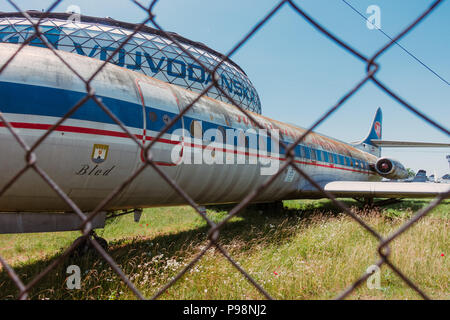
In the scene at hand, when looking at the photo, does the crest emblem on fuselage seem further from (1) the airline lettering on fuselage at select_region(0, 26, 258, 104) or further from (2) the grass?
(1) the airline lettering on fuselage at select_region(0, 26, 258, 104)

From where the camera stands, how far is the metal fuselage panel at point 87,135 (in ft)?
12.2

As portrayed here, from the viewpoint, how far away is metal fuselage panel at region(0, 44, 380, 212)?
12.2ft

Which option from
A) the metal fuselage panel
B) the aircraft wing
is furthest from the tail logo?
the metal fuselage panel

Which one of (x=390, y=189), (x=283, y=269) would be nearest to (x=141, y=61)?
(x=390, y=189)

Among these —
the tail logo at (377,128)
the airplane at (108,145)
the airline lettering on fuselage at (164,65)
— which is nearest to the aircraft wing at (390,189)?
the airplane at (108,145)

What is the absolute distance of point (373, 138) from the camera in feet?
80.8

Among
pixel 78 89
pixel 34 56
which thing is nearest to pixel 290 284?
pixel 78 89

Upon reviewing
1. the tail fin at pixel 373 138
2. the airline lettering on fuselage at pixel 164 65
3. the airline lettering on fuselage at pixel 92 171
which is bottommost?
the airline lettering on fuselage at pixel 92 171

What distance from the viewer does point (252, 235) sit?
283 inches

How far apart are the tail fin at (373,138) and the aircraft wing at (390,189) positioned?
1391 centimetres

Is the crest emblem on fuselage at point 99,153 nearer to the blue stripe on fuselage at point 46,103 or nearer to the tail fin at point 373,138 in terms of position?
the blue stripe on fuselage at point 46,103

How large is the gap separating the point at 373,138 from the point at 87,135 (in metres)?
25.5

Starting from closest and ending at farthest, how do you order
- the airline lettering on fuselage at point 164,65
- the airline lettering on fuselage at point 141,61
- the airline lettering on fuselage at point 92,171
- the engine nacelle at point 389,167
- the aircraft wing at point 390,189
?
the airline lettering on fuselage at point 92,171
the aircraft wing at point 390,189
the engine nacelle at point 389,167
the airline lettering on fuselage at point 141,61
the airline lettering on fuselage at point 164,65

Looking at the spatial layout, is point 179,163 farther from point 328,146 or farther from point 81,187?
point 328,146
